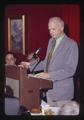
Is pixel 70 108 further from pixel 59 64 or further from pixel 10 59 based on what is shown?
pixel 10 59

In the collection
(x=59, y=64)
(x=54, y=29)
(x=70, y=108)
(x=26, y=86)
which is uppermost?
(x=54, y=29)

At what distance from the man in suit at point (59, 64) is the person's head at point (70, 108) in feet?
0.09

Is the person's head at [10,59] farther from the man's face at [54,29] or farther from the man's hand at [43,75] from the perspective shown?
the man's face at [54,29]

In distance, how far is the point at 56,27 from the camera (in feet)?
8.74

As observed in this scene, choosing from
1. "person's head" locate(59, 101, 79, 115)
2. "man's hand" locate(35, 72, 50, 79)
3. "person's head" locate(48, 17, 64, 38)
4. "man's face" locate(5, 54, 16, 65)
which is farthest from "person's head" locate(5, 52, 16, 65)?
"person's head" locate(59, 101, 79, 115)

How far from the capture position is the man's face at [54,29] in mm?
2658

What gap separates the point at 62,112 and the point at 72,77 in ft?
0.71

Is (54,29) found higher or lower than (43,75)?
higher

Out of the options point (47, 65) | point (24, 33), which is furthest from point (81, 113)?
point (24, 33)

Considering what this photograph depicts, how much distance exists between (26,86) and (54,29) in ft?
1.24

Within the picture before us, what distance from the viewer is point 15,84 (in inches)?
104

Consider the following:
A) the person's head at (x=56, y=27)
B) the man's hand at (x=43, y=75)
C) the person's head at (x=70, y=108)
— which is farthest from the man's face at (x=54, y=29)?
the person's head at (x=70, y=108)

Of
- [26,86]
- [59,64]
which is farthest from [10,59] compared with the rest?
[59,64]

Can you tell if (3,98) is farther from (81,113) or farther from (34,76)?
(81,113)
